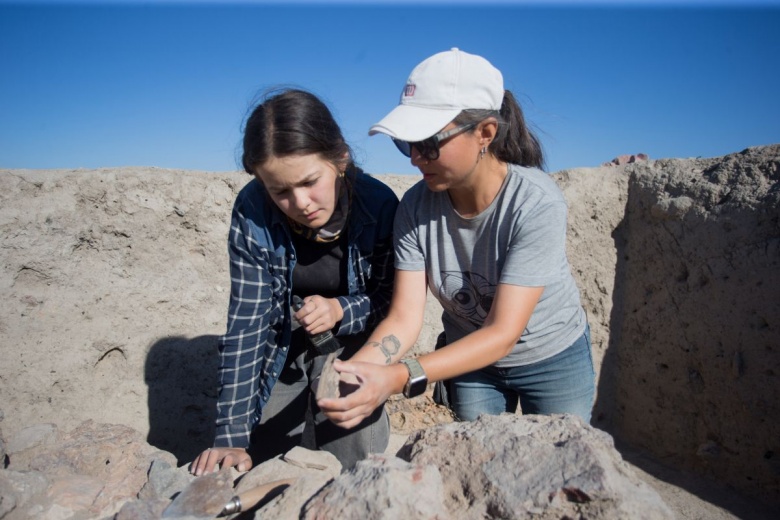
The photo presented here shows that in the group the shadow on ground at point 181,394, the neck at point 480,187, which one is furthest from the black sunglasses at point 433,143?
the shadow on ground at point 181,394

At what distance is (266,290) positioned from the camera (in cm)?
217

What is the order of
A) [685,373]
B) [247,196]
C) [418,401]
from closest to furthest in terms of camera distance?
[247,196] < [685,373] < [418,401]

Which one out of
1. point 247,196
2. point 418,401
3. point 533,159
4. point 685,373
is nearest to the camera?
point 533,159

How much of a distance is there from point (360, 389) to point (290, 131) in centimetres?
89

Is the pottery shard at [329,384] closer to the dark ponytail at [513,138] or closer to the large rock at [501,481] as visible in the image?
the large rock at [501,481]

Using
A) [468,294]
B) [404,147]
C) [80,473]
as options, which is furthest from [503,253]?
[80,473]

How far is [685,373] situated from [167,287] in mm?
3273

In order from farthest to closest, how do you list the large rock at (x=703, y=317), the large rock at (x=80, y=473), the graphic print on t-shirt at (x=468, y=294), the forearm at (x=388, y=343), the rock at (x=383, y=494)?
the large rock at (x=703, y=317)
the graphic print on t-shirt at (x=468, y=294)
the forearm at (x=388, y=343)
the large rock at (x=80, y=473)
the rock at (x=383, y=494)

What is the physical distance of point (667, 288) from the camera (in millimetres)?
3668

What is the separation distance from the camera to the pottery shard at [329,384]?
1.56 m

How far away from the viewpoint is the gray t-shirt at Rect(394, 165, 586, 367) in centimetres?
176

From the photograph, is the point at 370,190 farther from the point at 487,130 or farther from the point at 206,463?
the point at 206,463

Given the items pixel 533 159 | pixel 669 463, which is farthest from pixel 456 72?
pixel 669 463

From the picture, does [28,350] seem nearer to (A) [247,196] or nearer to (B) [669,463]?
(A) [247,196]
